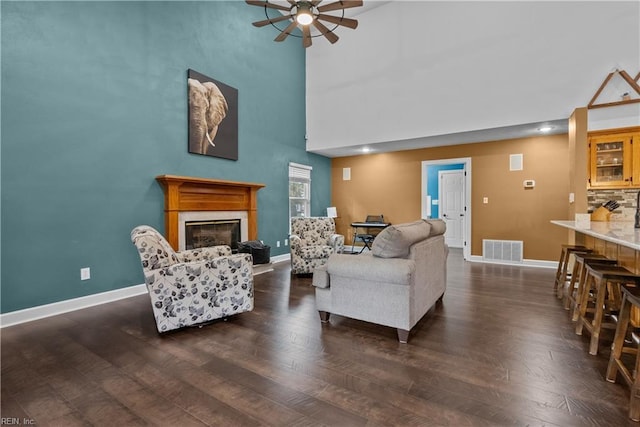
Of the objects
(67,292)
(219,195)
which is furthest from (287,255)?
(67,292)

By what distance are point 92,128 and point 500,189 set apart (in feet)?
21.5

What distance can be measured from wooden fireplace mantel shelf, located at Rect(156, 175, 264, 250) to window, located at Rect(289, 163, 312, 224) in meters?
1.23

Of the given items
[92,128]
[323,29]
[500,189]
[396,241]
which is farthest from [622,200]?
[92,128]

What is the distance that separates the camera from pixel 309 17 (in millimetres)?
A: 3152

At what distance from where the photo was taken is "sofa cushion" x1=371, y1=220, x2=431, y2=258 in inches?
93.3

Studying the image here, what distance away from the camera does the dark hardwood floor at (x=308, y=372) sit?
60.8 inches

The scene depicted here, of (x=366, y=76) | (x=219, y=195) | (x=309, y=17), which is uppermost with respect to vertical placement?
(x=366, y=76)

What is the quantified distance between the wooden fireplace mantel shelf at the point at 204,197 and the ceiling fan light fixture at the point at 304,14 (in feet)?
7.90

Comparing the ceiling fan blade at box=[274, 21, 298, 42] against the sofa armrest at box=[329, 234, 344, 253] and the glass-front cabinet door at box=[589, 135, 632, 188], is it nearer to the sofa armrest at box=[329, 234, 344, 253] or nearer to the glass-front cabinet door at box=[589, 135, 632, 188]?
the sofa armrest at box=[329, 234, 344, 253]

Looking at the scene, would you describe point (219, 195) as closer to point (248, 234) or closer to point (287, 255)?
point (248, 234)

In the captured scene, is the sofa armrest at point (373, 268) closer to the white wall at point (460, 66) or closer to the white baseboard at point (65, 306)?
the white baseboard at point (65, 306)

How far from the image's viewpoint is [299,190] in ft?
22.0

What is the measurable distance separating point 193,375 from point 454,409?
1.60 meters

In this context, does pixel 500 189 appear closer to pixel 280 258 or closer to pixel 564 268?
pixel 564 268
